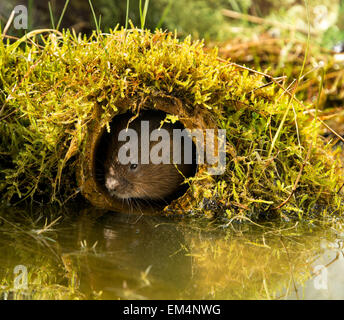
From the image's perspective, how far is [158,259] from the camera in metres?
1.79

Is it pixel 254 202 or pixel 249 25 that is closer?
pixel 254 202

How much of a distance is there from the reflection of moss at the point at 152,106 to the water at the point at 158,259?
27cm

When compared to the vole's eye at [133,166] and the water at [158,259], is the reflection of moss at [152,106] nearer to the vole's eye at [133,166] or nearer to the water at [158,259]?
the water at [158,259]

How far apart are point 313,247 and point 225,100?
3.43 feet

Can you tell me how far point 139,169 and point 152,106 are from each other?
546 millimetres

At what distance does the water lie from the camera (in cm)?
147

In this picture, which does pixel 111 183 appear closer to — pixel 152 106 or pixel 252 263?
pixel 152 106

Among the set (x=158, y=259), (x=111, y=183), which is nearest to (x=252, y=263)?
Result: (x=158, y=259)

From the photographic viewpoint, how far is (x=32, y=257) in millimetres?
1721
